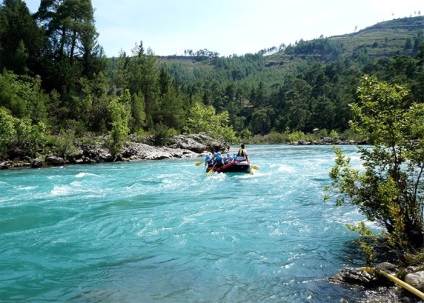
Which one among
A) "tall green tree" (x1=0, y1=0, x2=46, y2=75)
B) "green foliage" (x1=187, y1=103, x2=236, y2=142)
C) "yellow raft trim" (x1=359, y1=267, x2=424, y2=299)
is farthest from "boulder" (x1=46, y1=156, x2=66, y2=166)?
"yellow raft trim" (x1=359, y1=267, x2=424, y2=299)

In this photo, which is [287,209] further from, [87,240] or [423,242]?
[87,240]

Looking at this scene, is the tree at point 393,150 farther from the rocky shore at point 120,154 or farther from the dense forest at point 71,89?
the dense forest at point 71,89

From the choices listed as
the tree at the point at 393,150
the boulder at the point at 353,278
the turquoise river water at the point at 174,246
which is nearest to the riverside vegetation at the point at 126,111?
the tree at the point at 393,150

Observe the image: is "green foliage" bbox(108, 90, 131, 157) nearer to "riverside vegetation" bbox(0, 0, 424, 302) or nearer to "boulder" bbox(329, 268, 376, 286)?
"riverside vegetation" bbox(0, 0, 424, 302)

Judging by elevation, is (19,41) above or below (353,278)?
above

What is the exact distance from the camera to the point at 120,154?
37.5 meters

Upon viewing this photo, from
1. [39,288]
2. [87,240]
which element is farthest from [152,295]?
[87,240]

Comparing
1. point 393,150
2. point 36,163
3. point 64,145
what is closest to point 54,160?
point 36,163

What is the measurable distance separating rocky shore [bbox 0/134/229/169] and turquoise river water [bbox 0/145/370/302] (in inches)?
581

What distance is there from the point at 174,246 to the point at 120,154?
29.7 meters

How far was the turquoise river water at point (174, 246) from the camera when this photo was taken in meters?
6.53

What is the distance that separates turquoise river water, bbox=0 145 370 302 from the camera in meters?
6.53

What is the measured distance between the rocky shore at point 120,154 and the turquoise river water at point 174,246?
14763 millimetres

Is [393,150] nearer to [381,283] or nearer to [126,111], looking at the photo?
[381,283]
